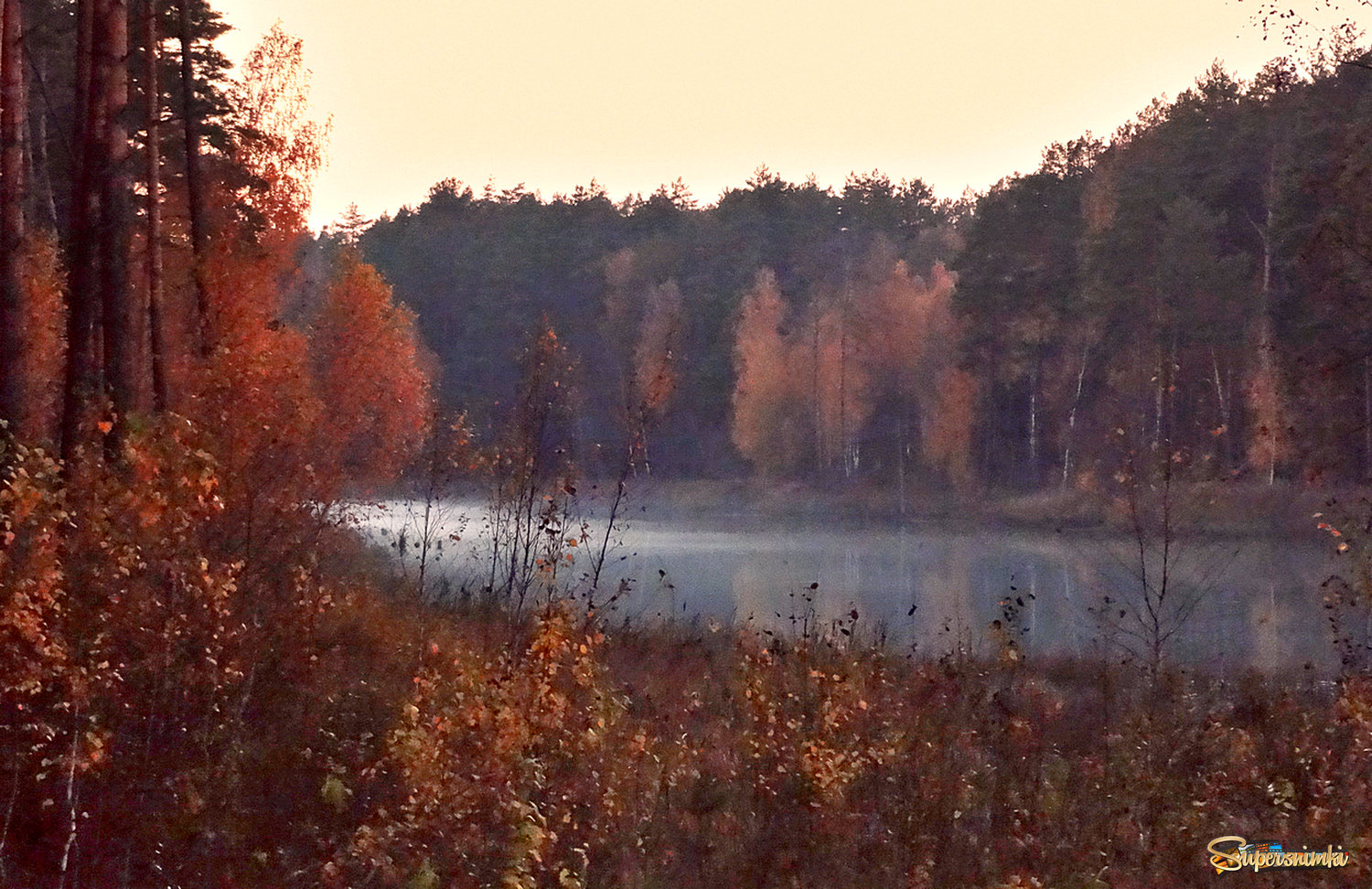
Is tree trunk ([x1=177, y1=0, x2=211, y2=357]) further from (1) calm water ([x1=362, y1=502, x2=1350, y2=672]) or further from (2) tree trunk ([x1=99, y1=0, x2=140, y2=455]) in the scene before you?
(2) tree trunk ([x1=99, y1=0, x2=140, y2=455])

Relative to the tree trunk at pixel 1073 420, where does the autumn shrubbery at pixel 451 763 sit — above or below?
below

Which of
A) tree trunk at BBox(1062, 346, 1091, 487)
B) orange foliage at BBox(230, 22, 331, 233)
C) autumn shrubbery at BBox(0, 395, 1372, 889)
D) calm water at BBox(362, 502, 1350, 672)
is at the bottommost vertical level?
calm water at BBox(362, 502, 1350, 672)

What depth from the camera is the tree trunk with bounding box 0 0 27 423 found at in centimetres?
895

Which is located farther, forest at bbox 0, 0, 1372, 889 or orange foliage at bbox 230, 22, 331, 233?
orange foliage at bbox 230, 22, 331, 233

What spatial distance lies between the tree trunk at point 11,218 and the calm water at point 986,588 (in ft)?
14.3

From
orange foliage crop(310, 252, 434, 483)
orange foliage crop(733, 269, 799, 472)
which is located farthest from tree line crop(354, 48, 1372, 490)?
orange foliage crop(310, 252, 434, 483)

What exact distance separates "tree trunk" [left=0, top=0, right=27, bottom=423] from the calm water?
4.36 meters

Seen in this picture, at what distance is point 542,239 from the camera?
77.4m

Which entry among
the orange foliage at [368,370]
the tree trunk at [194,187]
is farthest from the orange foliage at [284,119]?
the tree trunk at [194,187]

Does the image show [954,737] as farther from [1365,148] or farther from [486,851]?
[1365,148]

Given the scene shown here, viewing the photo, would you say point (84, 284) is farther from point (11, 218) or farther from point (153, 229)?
point (153, 229)

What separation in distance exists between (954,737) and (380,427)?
87.0 feet

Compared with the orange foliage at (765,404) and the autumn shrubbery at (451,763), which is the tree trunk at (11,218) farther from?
the orange foliage at (765,404)

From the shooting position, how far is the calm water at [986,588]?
57.9 ft
